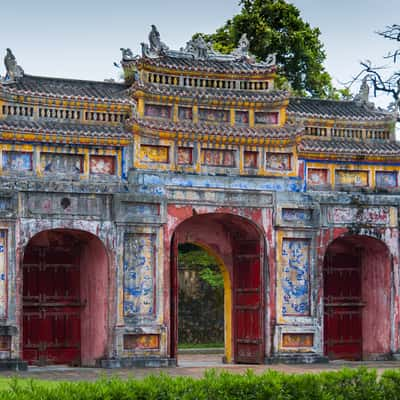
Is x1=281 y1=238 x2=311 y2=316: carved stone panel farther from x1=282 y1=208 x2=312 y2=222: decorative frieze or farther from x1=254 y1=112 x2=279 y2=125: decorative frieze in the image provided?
x1=254 y1=112 x2=279 y2=125: decorative frieze

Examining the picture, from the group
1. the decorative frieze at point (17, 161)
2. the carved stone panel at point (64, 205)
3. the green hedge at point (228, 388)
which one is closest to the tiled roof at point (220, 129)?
the carved stone panel at point (64, 205)

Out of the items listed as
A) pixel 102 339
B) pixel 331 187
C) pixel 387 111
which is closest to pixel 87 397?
pixel 102 339

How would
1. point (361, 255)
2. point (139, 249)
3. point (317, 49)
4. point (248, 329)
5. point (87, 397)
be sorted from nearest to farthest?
point (87, 397) → point (139, 249) → point (248, 329) → point (361, 255) → point (317, 49)

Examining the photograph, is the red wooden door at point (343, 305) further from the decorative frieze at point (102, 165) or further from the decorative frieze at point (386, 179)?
the decorative frieze at point (102, 165)

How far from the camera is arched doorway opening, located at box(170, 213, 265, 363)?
2558 centimetres

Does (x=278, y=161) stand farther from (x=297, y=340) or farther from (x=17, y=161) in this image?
(x=17, y=161)

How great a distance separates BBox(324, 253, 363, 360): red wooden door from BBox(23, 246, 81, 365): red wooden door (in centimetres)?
666

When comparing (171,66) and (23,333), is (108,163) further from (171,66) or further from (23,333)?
(23,333)

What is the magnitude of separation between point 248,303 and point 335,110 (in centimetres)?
563

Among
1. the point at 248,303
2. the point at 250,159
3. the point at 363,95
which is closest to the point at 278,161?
the point at 250,159

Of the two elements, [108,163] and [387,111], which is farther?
[387,111]

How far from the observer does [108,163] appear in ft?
80.6

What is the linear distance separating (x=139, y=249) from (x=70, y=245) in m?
2.26

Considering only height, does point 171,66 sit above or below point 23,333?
above
